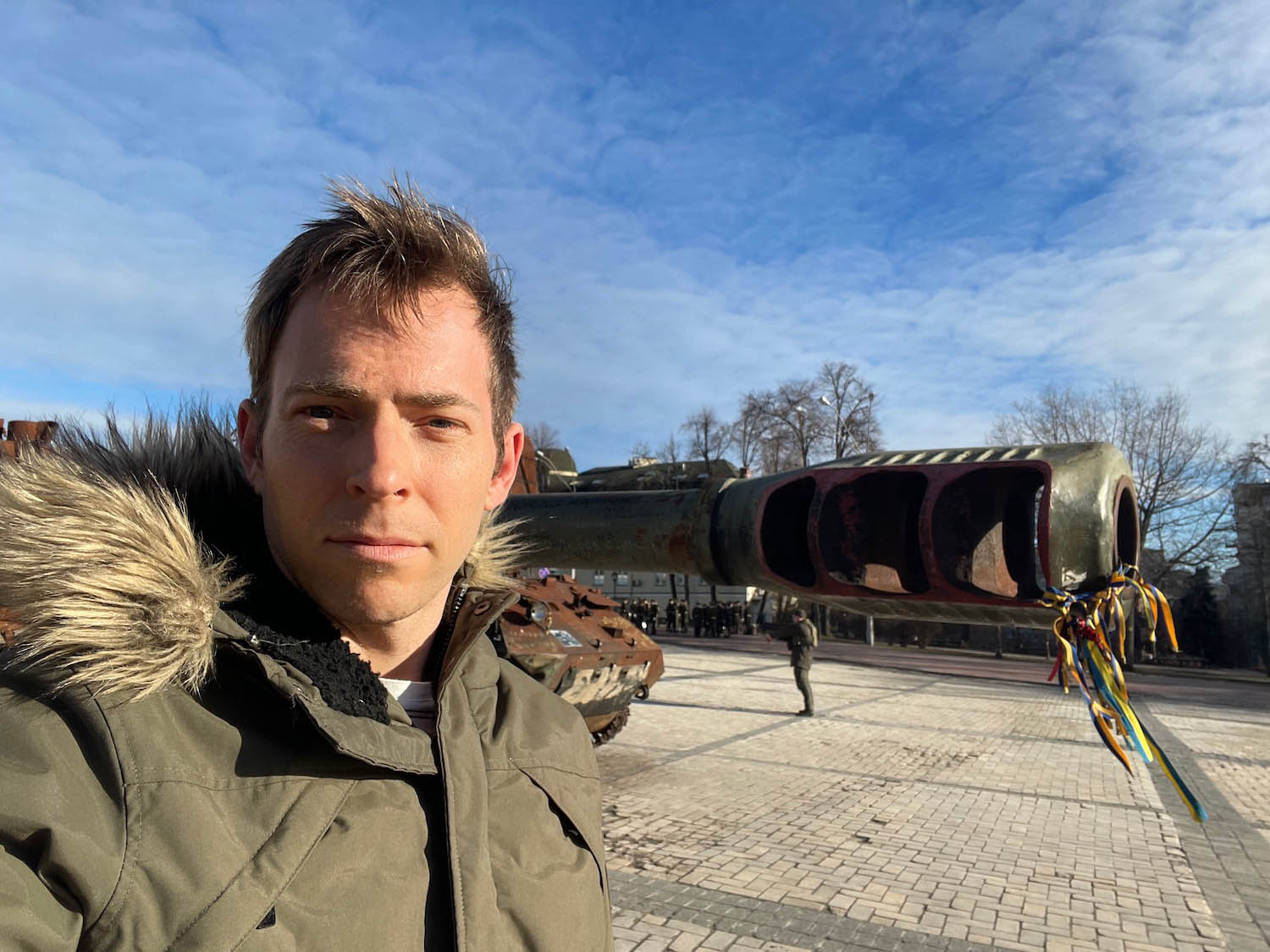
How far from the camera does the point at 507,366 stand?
1492 millimetres

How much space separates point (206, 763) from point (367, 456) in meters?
0.41

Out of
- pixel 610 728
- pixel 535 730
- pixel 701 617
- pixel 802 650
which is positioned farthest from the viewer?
pixel 701 617

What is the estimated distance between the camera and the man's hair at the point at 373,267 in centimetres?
121

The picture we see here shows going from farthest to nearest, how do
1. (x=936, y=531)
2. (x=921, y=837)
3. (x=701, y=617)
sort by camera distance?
(x=701, y=617)
(x=921, y=837)
(x=936, y=531)

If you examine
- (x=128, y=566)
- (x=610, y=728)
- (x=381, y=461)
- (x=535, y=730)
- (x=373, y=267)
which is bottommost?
(x=610, y=728)

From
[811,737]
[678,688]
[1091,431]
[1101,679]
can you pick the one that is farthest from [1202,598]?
[1101,679]

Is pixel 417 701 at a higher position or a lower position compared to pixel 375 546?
lower

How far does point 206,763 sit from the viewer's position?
101 cm

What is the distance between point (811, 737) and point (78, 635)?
411 inches

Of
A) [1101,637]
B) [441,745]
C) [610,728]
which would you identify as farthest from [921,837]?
[441,745]

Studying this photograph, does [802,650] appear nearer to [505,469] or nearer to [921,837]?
[921,837]

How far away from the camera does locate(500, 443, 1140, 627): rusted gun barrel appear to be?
2.04m

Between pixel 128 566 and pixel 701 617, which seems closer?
pixel 128 566

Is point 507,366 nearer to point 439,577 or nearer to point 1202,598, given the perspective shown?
point 439,577
